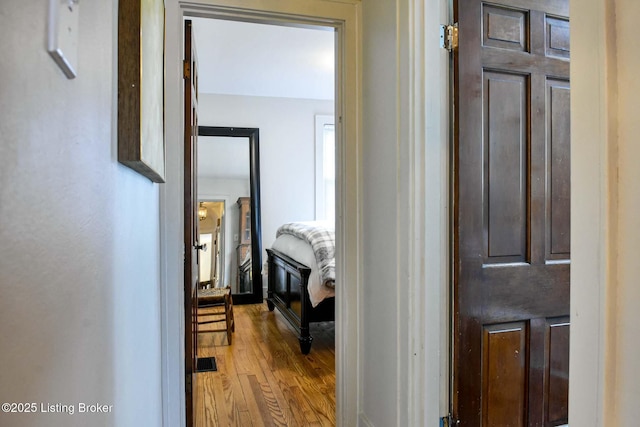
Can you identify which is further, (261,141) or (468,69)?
(261,141)

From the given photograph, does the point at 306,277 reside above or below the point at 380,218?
below

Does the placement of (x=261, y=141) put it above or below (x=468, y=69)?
above

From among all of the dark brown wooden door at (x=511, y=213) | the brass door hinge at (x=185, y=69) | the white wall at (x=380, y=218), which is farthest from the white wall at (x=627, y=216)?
the brass door hinge at (x=185, y=69)

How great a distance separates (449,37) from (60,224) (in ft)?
4.95

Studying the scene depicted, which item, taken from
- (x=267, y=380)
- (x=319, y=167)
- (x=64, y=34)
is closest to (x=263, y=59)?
(x=319, y=167)

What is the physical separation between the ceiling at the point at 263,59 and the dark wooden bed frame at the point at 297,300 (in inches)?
76.2

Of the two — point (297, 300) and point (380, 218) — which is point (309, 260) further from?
point (380, 218)

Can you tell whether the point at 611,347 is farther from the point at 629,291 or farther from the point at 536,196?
the point at 536,196

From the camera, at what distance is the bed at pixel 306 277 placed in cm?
300

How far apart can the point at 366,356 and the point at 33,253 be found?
1777 mm

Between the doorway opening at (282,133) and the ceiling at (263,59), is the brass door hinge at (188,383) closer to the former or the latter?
the ceiling at (263,59)

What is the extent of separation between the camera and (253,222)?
16.5ft

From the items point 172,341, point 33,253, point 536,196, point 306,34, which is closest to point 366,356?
point 172,341

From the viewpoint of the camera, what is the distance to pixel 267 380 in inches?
107
